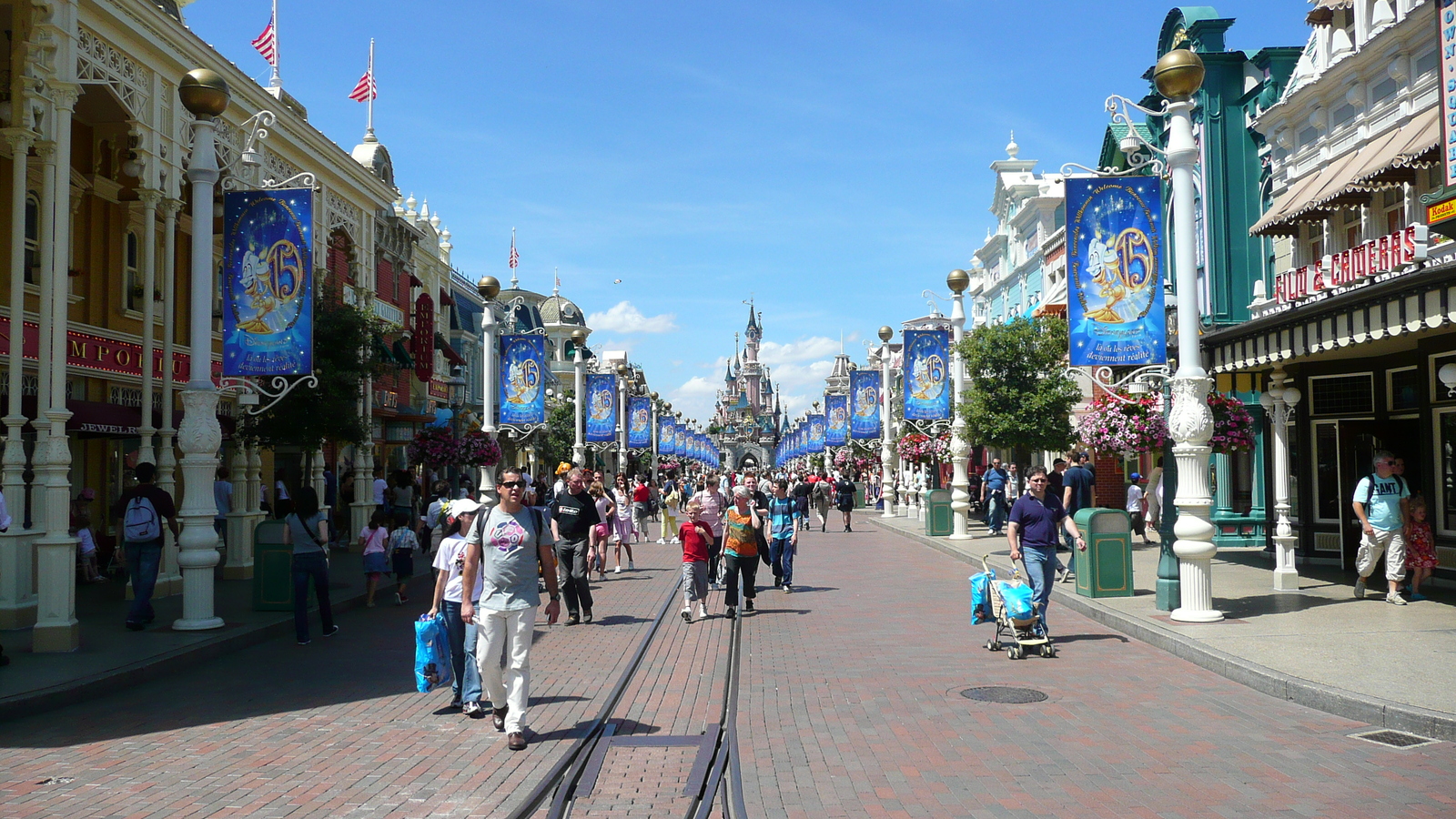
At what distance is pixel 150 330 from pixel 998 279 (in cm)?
4078

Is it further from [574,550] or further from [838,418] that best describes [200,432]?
[838,418]

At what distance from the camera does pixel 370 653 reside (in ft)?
37.5

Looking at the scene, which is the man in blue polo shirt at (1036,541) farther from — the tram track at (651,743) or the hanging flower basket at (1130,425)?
the hanging flower basket at (1130,425)

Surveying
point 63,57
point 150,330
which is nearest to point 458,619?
point 63,57

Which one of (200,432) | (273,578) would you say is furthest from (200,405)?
(273,578)

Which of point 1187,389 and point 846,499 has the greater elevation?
point 1187,389

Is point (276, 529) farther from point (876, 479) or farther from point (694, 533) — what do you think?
point (876, 479)

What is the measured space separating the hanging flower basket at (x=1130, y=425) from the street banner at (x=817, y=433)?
4509 centimetres

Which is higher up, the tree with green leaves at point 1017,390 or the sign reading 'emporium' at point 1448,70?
the sign reading 'emporium' at point 1448,70

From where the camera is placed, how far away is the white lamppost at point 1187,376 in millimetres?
11742

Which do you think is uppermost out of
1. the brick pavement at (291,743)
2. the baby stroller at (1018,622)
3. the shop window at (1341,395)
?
the shop window at (1341,395)

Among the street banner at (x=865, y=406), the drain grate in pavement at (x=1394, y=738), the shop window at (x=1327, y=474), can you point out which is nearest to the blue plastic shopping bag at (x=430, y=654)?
the drain grate in pavement at (x=1394, y=738)

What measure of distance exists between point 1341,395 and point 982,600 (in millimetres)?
8796

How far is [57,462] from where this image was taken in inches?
451
